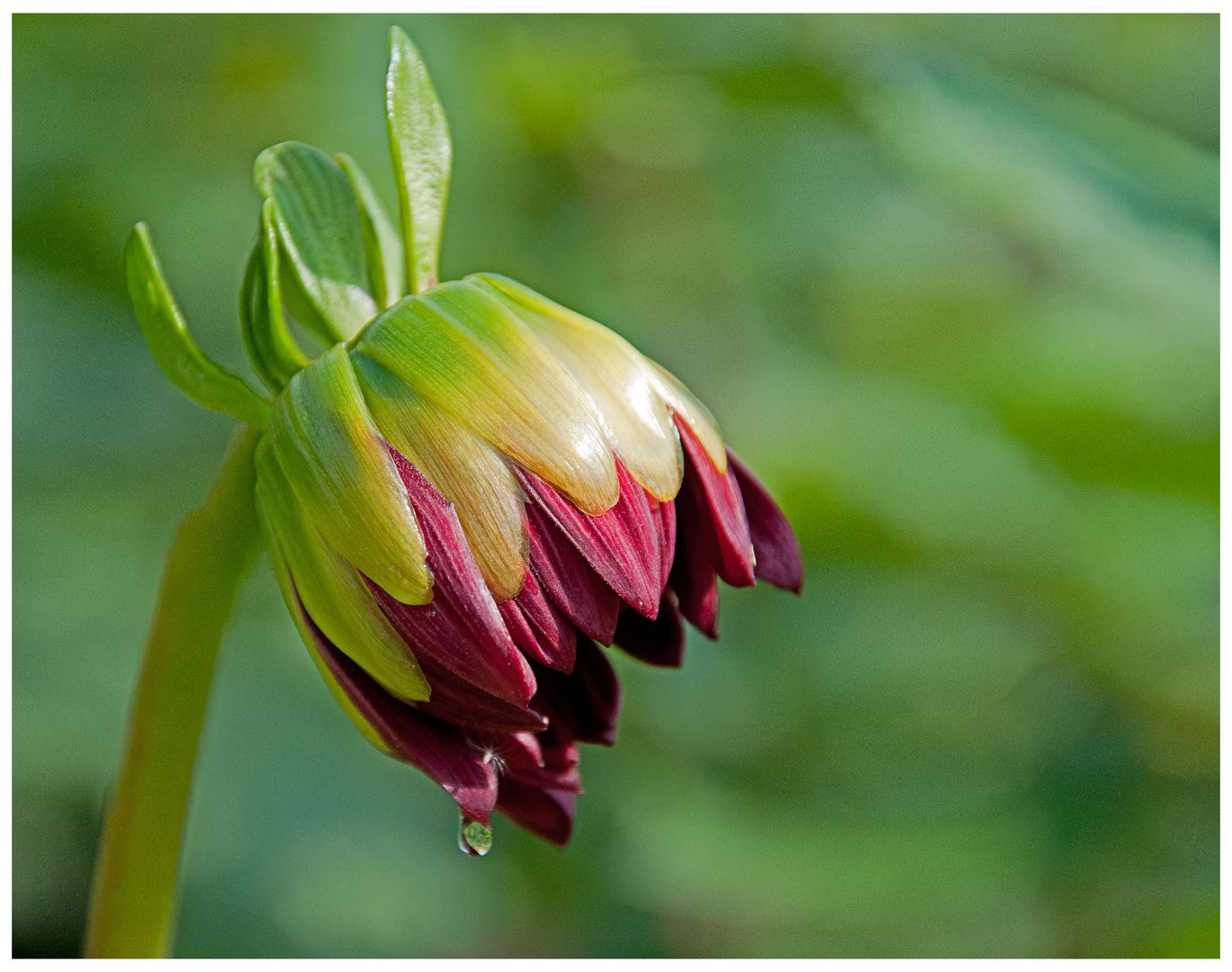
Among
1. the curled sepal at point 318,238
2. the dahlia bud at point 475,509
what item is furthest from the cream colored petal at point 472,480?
the curled sepal at point 318,238

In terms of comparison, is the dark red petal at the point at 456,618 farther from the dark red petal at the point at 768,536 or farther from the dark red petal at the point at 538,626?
the dark red petal at the point at 768,536

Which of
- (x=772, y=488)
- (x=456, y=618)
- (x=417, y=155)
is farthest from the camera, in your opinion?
(x=772, y=488)

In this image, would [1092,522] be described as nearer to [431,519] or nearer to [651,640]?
[651,640]

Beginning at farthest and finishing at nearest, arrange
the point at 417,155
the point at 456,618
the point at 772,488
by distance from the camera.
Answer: the point at 772,488, the point at 417,155, the point at 456,618

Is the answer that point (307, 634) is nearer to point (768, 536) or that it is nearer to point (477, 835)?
point (477, 835)

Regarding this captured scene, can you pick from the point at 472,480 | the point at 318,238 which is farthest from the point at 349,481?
the point at 318,238
